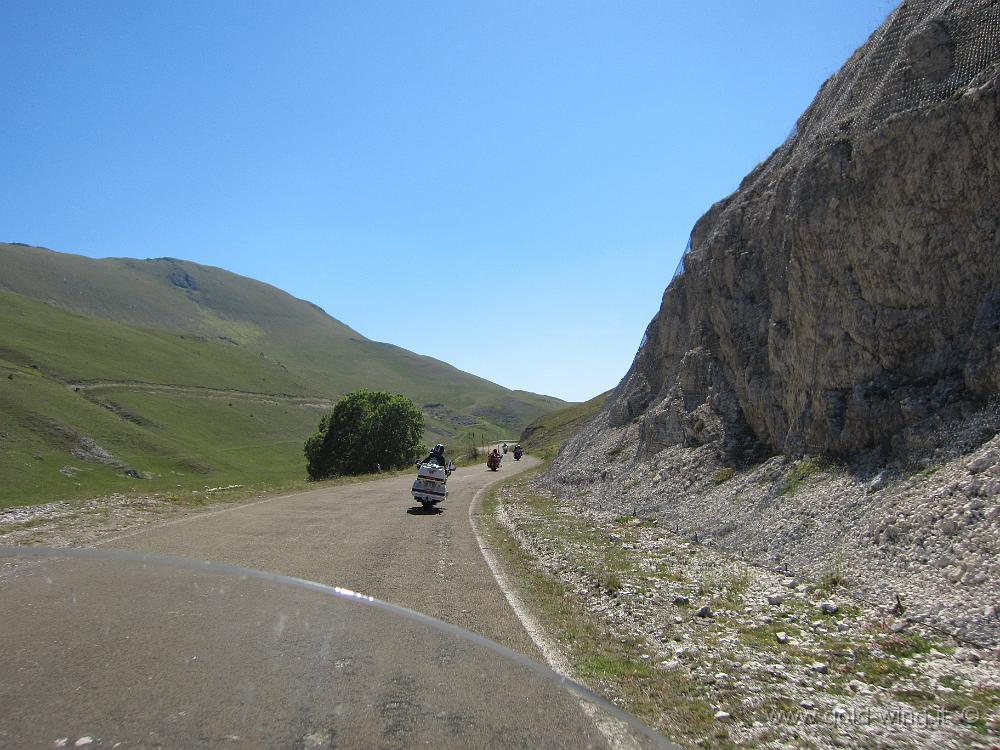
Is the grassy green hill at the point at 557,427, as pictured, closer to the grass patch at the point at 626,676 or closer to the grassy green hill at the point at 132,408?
the grassy green hill at the point at 132,408

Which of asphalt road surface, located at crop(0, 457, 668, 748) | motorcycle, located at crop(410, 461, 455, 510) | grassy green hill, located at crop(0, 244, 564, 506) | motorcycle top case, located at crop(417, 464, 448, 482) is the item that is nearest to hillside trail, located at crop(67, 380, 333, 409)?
grassy green hill, located at crop(0, 244, 564, 506)

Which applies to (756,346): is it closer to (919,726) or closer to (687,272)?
(687,272)

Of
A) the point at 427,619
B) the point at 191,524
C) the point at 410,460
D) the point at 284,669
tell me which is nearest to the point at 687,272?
the point at 191,524

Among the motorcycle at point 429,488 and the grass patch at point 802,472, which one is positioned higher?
the grass patch at point 802,472

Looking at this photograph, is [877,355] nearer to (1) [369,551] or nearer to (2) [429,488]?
(1) [369,551]

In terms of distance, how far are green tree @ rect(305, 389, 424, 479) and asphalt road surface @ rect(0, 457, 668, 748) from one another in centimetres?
5306

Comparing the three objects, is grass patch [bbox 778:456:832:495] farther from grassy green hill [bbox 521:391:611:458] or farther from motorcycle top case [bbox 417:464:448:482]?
grassy green hill [bbox 521:391:611:458]

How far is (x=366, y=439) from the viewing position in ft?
206

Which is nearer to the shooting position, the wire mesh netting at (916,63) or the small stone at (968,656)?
the small stone at (968,656)

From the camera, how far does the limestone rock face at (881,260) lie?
11492 millimetres

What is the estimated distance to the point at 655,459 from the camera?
21.3 metres

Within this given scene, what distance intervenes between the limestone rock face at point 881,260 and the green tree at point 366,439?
46.6 meters

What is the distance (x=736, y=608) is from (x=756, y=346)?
39.2 ft

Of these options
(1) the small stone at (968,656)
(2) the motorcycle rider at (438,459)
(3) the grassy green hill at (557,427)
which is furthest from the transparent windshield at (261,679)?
(3) the grassy green hill at (557,427)
